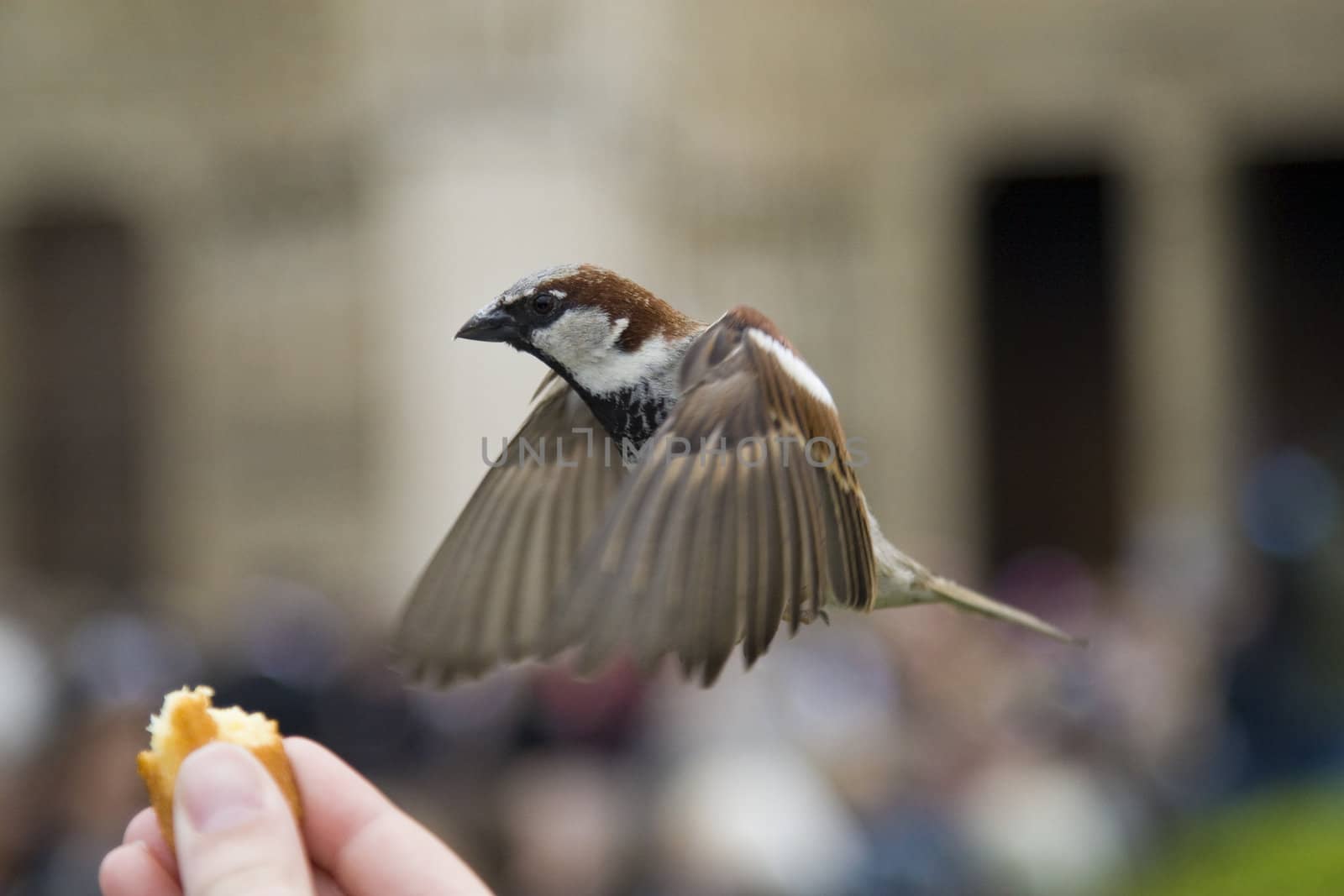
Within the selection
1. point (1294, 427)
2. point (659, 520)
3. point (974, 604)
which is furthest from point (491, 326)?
point (1294, 427)

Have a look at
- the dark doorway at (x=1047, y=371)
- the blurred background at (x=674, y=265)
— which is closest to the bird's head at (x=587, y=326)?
the blurred background at (x=674, y=265)

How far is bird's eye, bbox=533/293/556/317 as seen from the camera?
115 centimetres

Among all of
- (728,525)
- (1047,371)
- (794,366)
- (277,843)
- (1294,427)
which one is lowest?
(1294,427)

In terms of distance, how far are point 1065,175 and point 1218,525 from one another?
6.01 ft

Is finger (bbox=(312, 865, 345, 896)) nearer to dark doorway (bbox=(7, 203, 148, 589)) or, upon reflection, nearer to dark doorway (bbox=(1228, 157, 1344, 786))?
dark doorway (bbox=(1228, 157, 1344, 786))

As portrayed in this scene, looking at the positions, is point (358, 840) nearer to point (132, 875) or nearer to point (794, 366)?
point (132, 875)

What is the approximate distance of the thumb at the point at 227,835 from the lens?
1.13 meters

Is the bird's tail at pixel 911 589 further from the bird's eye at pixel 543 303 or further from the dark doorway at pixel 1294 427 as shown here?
the dark doorway at pixel 1294 427

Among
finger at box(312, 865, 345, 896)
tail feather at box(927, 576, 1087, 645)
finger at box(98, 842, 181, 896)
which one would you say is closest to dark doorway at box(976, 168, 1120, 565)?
tail feather at box(927, 576, 1087, 645)

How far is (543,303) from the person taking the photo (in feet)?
3.78

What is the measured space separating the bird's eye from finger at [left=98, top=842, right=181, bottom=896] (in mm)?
539

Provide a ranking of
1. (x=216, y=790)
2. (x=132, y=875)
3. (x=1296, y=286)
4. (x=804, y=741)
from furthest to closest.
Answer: (x=1296, y=286) < (x=804, y=741) < (x=132, y=875) < (x=216, y=790)

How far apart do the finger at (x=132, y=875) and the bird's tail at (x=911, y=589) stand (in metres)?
0.61

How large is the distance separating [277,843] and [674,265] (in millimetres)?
5397
